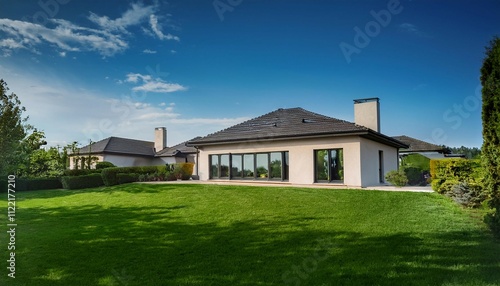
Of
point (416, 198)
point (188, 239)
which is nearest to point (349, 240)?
point (188, 239)

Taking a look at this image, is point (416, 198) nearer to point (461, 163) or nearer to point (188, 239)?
point (461, 163)

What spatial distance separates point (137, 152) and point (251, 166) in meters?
21.2

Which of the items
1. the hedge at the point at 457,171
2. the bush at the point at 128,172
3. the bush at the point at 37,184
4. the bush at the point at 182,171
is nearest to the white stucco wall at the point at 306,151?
the hedge at the point at 457,171

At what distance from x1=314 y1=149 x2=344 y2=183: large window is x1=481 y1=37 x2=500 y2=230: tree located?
1045 cm

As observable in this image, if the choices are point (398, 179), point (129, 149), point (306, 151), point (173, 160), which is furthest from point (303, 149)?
point (129, 149)

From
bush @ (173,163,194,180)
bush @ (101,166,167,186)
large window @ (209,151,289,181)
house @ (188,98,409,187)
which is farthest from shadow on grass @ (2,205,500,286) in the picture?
bush @ (173,163,194,180)

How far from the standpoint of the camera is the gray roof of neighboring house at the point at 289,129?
17.4m

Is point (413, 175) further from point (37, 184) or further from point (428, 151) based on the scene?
point (37, 184)

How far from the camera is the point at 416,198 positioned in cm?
1181

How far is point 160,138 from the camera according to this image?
1569 inches

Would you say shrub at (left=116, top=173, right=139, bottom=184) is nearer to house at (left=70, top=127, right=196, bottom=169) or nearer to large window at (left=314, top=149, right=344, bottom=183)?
house at (left=70, top=127, right=196, bottom=169)

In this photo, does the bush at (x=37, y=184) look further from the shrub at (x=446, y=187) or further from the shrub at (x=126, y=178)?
the shrub at (x=446, y=187)

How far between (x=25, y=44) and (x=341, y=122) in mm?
15138

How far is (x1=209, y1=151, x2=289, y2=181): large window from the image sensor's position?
19438 mm
